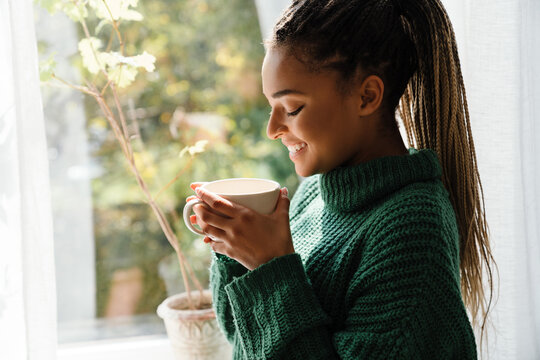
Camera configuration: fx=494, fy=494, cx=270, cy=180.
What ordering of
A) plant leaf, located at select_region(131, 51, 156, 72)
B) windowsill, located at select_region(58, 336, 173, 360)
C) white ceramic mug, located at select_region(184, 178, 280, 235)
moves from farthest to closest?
windowsill, located at select_region(58, 336, 173, 360) → plant leaf, located at select_region(131, 51, 156, 72) → white ceramic mug, located at select_region(184, 178, 280, 235)

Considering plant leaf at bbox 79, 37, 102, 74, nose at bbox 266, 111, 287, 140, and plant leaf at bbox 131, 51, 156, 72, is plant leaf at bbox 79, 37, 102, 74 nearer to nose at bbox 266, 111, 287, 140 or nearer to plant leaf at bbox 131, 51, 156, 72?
plant leaf at bbox 131, 51, 156, 72

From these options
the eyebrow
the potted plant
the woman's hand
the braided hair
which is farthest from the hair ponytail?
the potted plant

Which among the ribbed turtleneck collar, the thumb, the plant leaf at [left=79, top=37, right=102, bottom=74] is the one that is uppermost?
the plant leaf at [left=79, top=37, right=102, bottom=74]

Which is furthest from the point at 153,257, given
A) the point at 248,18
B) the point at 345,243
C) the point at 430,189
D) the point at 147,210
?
the point at 430,189

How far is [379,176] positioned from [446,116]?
0.18 meters

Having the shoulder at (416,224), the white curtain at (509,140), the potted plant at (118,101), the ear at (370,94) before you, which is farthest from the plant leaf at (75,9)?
the shoulder at (416,224)

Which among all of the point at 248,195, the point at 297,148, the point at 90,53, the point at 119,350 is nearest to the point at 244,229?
the point at 248,195

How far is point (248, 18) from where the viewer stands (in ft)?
5.31

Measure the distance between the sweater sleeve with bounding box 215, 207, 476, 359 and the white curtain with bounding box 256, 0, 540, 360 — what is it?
536mm

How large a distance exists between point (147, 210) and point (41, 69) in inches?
25.2

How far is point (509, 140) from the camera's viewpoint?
3.61 ft

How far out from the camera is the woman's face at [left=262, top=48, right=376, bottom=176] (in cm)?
74

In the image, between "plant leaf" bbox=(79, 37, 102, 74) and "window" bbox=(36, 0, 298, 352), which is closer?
"plant leaf" bbox=(79, 37, 102, 74)

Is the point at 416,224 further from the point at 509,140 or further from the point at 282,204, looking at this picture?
the point at 509,140
